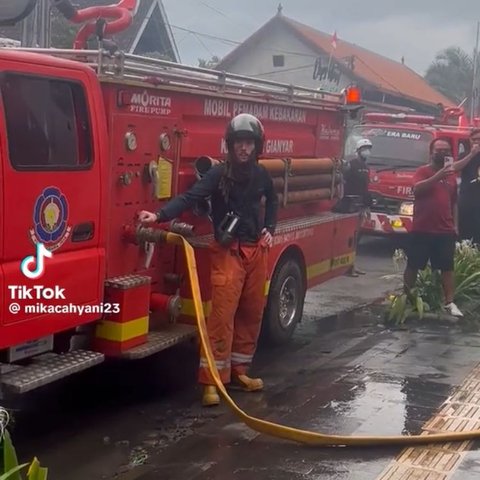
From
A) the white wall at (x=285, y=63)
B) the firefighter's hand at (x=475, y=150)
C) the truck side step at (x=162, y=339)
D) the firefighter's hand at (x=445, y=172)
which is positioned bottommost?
the truck side step at (x=162, y=339)

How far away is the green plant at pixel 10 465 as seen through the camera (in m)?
3.95

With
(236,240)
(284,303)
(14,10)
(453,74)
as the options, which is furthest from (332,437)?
(453,74)

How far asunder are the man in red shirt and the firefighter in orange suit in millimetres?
2944

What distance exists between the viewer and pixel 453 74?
2181 inches

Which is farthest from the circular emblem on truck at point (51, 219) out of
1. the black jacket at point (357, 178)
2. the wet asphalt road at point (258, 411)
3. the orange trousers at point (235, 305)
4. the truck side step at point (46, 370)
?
Result: the black jacket at point (357, 178)

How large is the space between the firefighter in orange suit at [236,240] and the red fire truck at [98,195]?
0.23m

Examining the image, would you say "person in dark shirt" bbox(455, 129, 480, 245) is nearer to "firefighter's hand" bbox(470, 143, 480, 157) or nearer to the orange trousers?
"firefighter's hand" bbox(470, 143, 480, 157)

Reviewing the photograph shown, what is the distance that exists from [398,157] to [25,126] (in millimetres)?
10256

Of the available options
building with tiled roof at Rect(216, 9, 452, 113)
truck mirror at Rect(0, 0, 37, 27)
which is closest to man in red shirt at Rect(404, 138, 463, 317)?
truck mirror at Rect(0, 0, 37, 27)

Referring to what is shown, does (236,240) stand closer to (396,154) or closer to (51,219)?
(51,219)

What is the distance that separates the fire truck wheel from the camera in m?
7.73

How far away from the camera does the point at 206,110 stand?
6785 mm

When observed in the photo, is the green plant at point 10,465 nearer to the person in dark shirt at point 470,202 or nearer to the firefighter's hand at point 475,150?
the firefighter's hand at point 475,150

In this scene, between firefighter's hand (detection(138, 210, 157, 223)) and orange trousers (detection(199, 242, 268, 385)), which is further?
orange trousers (detection(199, 242, 268, 385))
